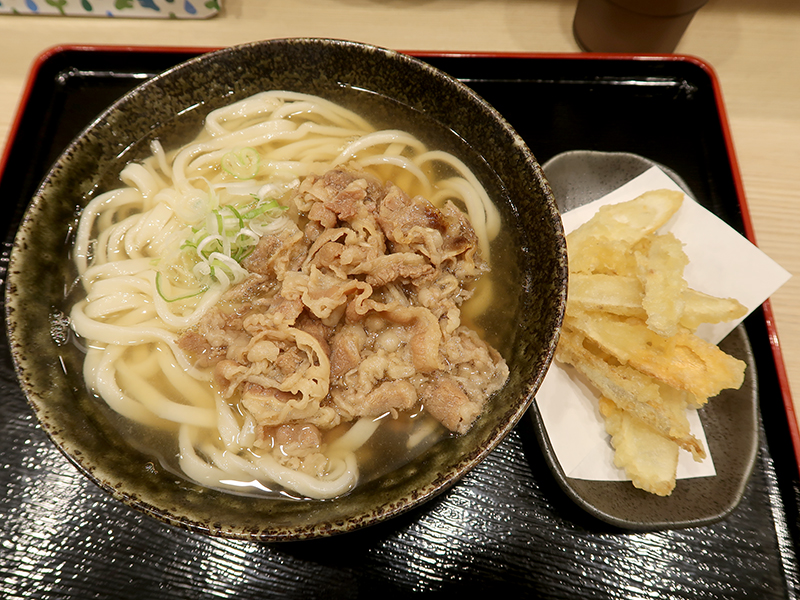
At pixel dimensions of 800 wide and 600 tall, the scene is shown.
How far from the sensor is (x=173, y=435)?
1.88 meters

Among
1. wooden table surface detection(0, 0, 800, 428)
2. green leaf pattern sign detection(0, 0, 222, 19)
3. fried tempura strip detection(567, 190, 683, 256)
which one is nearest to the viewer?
fried tempura strip detection(567, 190, 683, 256)

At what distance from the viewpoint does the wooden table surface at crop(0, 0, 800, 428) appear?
10.1 ft

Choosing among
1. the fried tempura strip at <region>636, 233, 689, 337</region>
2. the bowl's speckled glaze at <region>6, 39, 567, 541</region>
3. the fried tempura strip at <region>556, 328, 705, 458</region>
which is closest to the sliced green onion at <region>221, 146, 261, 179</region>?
the bowl's speckled glaze at <region>6, 39, 567, 541</region>

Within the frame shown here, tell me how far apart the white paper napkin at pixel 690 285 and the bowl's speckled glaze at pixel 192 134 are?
15.6 inches

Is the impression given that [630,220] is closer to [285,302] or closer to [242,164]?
[285,302]

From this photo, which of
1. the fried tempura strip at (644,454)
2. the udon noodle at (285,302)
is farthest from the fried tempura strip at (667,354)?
the udon noodle at (285,302)

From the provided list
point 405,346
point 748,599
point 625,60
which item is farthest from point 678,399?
point 625,60

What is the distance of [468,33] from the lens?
3307 millimetres

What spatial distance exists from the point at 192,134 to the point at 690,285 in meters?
2.68

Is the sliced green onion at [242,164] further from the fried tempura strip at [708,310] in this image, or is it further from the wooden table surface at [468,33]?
the fried tempura strip at [708,310]

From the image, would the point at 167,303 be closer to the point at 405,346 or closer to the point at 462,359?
the point at 405,346

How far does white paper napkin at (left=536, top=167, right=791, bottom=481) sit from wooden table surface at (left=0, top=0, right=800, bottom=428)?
107 cm

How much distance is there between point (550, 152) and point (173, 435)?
2.46m

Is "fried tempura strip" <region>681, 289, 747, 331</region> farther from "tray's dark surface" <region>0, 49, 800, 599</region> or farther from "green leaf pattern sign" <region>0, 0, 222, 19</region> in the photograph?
"green leaf pattern sign" <region>0, 0, 222, 19</region>
